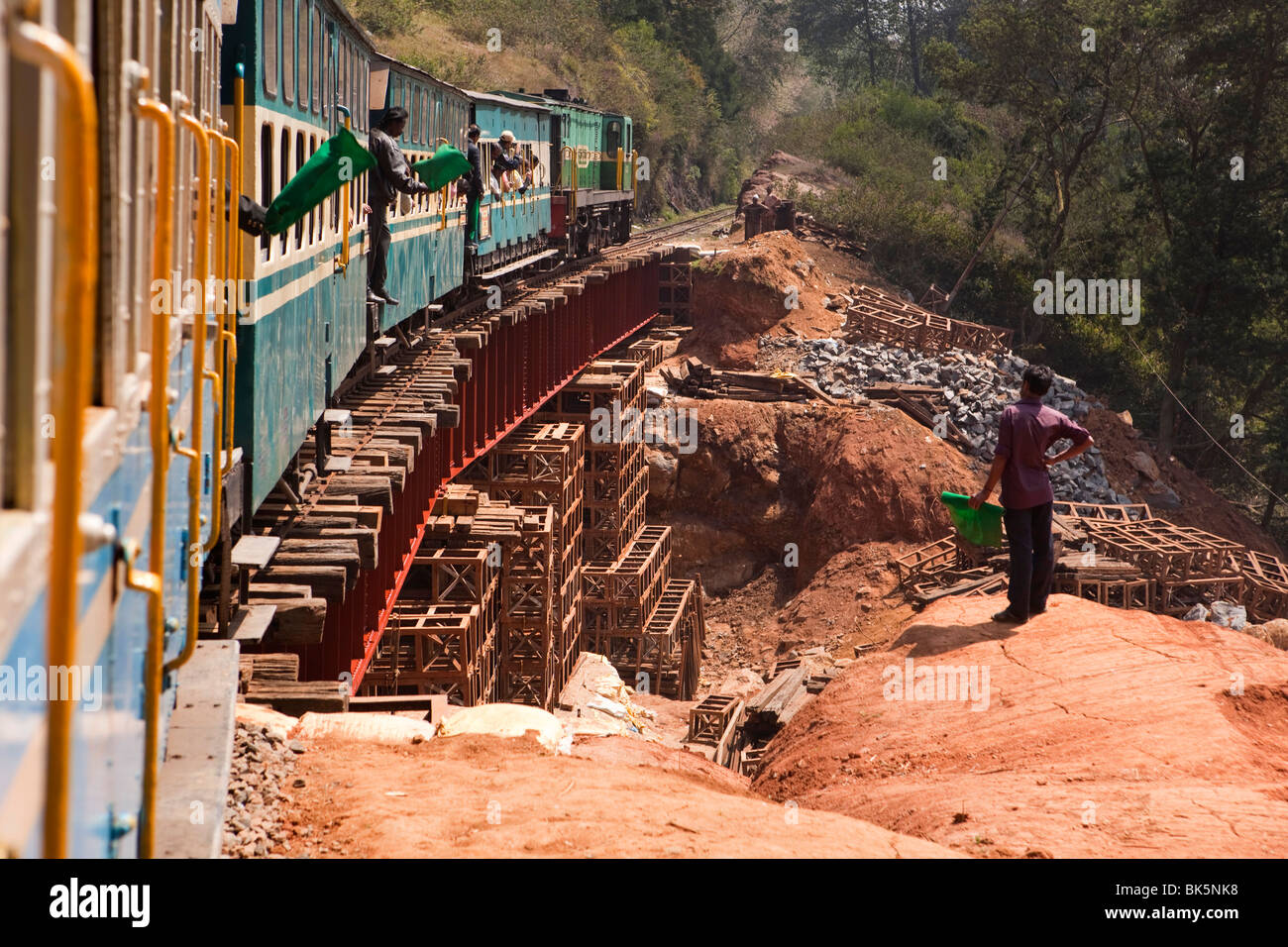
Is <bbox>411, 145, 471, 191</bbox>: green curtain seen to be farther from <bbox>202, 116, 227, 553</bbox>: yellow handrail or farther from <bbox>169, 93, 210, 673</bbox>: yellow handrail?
<bbox>169, 93, 210, 673</bbox>: yellow handrail

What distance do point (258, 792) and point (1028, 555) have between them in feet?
19.3

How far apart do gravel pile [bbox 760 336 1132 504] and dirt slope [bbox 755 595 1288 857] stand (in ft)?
67.3

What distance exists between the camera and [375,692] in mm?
14109

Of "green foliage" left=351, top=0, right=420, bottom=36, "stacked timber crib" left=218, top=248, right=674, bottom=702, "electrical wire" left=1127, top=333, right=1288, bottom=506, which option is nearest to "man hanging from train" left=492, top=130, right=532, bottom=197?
"stacked timber crib" left=218, top=248, right=674, bottom=702

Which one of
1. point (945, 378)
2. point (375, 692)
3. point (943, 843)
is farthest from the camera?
point (945, 378)

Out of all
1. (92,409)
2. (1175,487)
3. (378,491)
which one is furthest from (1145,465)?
(92,409)

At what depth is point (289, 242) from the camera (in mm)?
7426

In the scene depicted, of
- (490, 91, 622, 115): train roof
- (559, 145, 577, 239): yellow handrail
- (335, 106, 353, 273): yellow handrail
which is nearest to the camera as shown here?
(335, 106, 353, 273): yellow handrail

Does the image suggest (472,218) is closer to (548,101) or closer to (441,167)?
(548,101)

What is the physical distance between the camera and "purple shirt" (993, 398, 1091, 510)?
9.41 m

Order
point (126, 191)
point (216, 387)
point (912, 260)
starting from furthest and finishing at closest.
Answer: point (912, 260)
point (216, 387)
point (126, 191)

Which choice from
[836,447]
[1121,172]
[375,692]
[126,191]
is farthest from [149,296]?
[1121,172]
